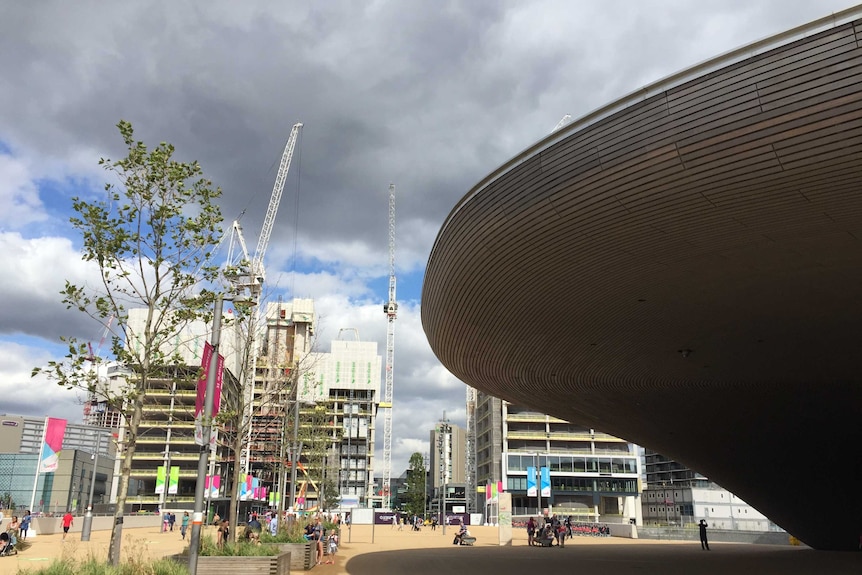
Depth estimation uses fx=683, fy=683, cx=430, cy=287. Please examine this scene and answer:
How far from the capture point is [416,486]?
129 meters

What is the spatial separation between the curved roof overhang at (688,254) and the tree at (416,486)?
343 feet

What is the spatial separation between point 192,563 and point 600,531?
49.2 meters

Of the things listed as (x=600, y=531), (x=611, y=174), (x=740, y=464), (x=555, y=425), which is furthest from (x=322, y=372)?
(x=611, y=174)

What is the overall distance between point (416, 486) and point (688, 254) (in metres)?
123

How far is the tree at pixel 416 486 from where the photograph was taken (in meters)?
126

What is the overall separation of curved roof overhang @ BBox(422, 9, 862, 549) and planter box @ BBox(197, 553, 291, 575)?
7632 millimetres

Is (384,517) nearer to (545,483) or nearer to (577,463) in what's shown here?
(577,463)

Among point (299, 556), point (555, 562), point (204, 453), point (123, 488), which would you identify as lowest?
point (555, 562)

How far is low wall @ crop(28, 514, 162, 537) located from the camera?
37.5 meters

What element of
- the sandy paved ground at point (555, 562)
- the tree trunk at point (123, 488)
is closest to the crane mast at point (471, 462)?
Answer: the sandy paved ground at point (555, 562)

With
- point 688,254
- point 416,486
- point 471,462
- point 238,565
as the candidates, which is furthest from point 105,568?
point 471,462

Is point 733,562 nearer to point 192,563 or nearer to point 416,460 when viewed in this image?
point 192,563

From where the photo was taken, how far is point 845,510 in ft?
96.6

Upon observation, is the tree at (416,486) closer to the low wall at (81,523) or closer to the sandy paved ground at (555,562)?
the low wall at (81,523)
